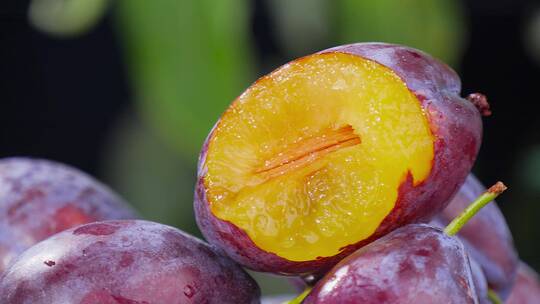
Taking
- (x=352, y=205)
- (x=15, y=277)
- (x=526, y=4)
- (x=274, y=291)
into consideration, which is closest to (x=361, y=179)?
(x=352, y=205)

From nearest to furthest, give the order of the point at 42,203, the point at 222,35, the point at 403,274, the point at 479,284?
the point at 403,274 → the point at 479,284 → the point at 42,203 → the point at 222,35

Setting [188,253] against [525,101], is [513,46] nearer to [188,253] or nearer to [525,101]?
[525,101]

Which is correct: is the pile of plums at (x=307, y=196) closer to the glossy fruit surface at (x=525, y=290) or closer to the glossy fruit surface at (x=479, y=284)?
the glossy fruit surface at (x=479, y=284)

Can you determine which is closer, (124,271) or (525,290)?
(124,271)

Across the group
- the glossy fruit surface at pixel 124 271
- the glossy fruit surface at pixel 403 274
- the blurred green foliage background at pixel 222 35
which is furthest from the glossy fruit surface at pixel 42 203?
the blurred green foliage background at pixel 222 35

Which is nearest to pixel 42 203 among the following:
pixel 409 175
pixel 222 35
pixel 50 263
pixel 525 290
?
pixel 50 263

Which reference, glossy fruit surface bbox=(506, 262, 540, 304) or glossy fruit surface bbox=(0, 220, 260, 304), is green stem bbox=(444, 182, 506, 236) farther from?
glossy fruit surface bbox=(506, 262, 540, 304)

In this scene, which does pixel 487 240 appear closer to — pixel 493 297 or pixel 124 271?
pixel 493 297

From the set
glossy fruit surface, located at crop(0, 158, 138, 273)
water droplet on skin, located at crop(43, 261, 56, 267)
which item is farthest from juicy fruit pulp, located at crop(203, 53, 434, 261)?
glossy fruit surface, located at crop(0, 158, 138, 273)
